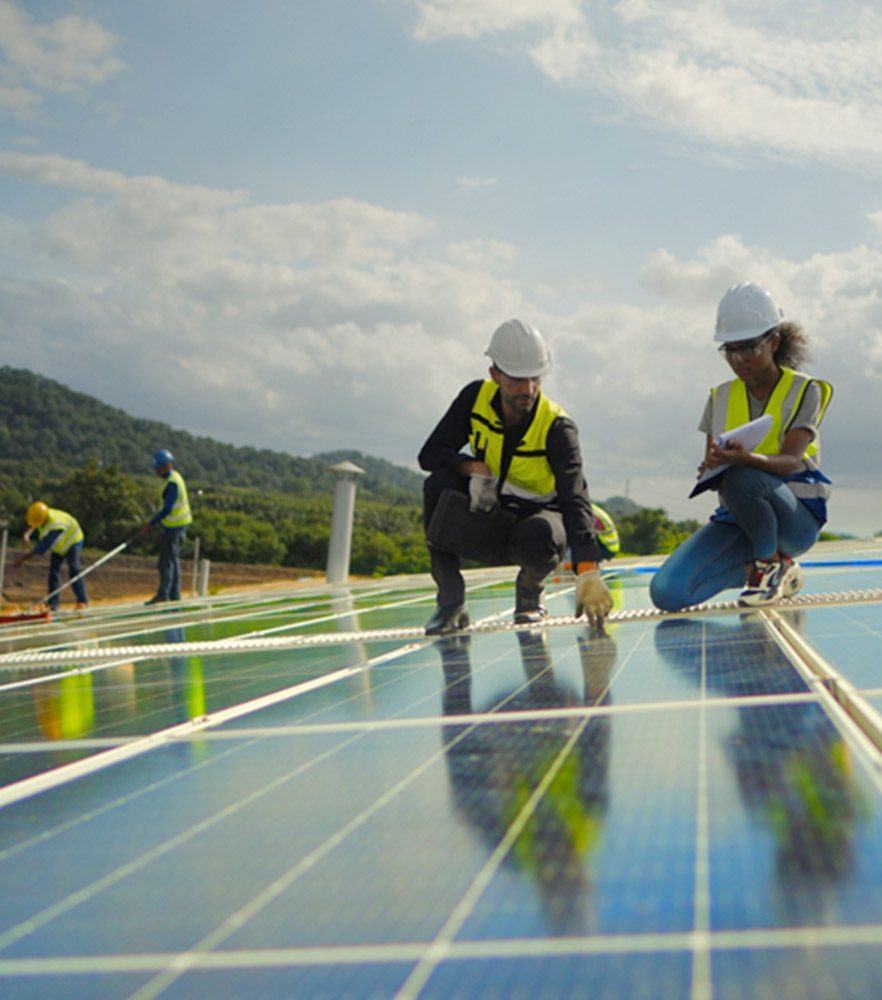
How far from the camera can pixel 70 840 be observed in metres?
1.72

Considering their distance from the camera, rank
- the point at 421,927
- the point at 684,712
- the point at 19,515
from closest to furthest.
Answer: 1. the point at 421,927
2. the point at 684,712
3. the point at 19,515

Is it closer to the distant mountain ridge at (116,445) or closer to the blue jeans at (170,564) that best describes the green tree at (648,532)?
the blue jeans at (170,564)

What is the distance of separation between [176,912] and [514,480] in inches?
160

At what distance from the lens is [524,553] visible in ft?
16.6

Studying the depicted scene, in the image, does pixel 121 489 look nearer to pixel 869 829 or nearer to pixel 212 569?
pixel 212 569

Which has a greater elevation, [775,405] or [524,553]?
[775,405]

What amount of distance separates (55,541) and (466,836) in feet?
46.0

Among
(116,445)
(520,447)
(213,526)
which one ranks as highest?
(116,445)

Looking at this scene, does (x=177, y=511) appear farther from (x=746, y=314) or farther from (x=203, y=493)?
(x=203, y=493)

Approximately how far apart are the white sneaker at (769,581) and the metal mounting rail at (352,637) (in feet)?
0.23

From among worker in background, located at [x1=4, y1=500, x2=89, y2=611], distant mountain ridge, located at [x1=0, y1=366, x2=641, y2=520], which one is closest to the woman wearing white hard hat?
worker in background, located at [x1=4, y1=500, x2=89, y2=611]

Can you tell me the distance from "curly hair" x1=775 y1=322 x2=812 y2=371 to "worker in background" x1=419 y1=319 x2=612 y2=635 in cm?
123

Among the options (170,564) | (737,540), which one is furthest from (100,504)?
(737,540)

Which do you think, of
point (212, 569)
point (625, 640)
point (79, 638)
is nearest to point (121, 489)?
point (212, 569)
